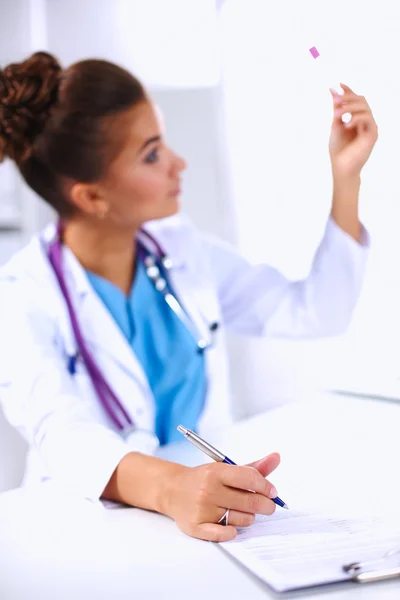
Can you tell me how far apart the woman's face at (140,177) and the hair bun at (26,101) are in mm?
119

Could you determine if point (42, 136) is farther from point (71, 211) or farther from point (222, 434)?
point (222, 434)

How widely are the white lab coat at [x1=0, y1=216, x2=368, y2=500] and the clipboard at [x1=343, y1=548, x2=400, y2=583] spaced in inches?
13.2

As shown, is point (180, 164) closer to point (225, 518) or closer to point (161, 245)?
point (161, 245)

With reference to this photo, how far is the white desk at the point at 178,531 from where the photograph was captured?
56cm

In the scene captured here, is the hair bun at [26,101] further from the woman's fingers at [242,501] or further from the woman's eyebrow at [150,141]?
the woman's fingers at [242,501]

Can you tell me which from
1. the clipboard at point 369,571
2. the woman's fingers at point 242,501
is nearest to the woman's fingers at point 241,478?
the woman's fingers at point 242,501

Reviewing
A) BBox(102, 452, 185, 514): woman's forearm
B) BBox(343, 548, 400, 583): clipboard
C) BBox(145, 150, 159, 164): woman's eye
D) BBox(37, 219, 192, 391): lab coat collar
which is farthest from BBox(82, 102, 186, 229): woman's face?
BBox(343, 548, 400, 583): clipboard

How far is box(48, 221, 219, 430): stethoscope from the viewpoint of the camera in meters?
1.14

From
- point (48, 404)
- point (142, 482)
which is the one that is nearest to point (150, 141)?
point (48, 404)

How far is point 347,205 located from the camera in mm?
1018

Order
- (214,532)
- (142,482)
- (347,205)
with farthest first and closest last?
(347,205) → (142,482) → (214,532)

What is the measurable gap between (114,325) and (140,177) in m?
0.23

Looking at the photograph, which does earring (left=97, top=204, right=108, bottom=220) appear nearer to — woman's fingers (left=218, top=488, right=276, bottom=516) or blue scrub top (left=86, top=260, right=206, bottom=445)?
blue scrub top (left=86, top=260, right=206, bottom=445)

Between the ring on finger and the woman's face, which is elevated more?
the woman's face
